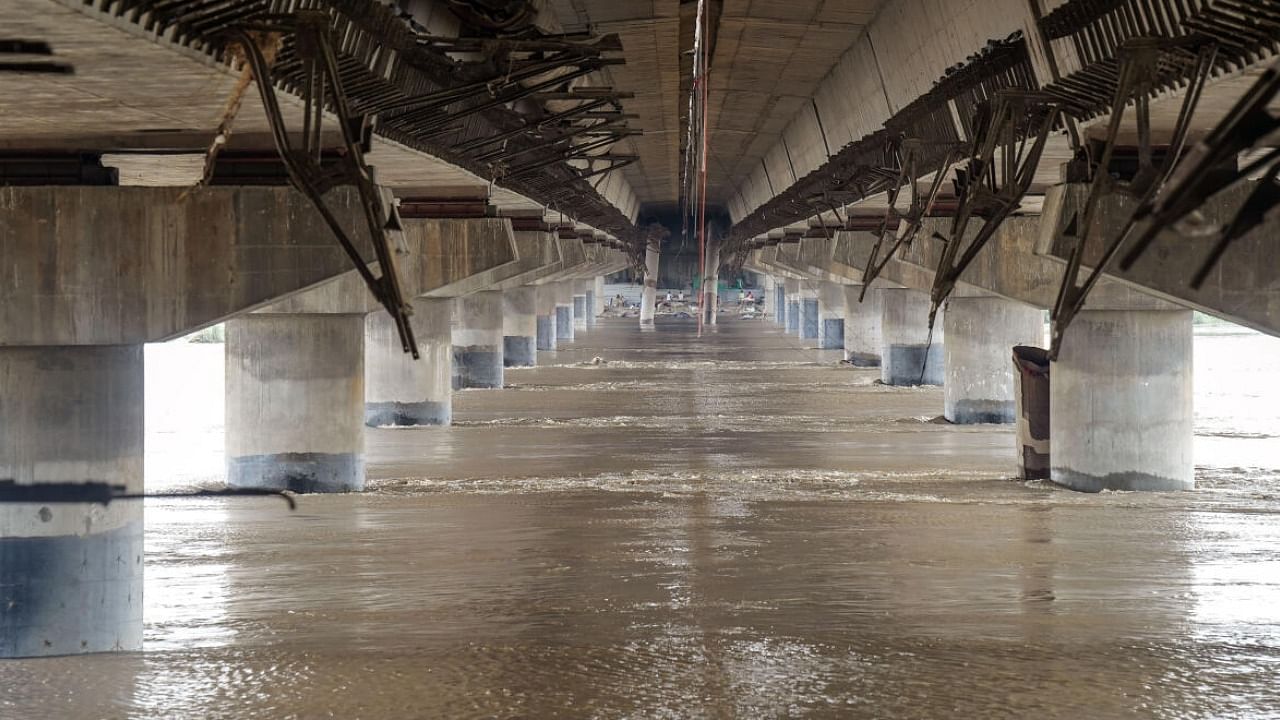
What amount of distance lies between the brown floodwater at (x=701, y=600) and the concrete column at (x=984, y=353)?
9325 mm

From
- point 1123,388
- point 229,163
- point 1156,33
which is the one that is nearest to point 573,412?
point 1123,388

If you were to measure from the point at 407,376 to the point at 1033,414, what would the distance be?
621 inches

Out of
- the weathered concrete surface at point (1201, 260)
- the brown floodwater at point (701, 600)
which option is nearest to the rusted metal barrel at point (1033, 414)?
the brown floodwater at point (701, 600)

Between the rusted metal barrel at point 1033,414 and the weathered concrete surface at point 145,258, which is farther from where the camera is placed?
the rusted metal barrel at point 1033,414

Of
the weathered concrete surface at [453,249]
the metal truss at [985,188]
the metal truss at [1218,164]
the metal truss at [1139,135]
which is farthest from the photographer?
the weathered concrete surface at [453,249]

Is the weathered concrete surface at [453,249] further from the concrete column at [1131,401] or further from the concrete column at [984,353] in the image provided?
the concrete column at [984,353]

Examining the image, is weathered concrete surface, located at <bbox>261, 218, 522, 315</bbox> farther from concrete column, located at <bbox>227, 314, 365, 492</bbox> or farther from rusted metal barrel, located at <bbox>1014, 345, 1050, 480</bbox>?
rusted metal barrel, located at <bbox>1014, 345, 1050, 480</bbox>

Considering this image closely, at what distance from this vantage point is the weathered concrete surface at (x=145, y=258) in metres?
16.5

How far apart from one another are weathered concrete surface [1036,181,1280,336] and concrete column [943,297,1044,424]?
19.8 meters

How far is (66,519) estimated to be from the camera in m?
15.6

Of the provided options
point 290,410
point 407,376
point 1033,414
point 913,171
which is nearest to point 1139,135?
point 913,171

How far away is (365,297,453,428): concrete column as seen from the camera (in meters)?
38.8

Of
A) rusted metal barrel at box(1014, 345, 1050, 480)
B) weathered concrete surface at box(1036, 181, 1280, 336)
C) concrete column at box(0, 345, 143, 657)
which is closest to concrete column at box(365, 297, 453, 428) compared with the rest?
rusted metal barrel at box(1014, 345, 1050, 480)

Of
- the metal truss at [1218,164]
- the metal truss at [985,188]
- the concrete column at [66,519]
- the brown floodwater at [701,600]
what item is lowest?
the brown floodwater at [701,600]
